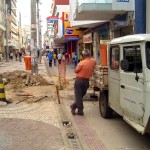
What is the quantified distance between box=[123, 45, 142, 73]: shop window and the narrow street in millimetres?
1475

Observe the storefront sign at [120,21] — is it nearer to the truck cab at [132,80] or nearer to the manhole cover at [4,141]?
the truck cab at [132,80]

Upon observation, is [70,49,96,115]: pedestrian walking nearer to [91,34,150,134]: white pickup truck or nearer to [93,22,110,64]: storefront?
[91,34,150,134]: white pickup truck

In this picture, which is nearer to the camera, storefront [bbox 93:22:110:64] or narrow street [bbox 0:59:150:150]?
narrow street [bbox 0:59:150:150]

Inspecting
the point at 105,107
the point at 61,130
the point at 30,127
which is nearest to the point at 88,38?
the point at 105,107

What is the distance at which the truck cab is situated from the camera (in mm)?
6703

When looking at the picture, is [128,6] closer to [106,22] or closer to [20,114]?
[106,22]

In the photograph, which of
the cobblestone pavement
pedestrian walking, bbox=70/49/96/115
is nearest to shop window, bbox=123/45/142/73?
the cobblestone pavement

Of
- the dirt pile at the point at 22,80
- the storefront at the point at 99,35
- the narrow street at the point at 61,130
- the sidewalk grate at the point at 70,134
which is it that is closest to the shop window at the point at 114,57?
the narrow street at the point at 61,130

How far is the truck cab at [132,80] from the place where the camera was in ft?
22.0

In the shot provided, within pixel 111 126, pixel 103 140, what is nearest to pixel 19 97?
pixel 111 126

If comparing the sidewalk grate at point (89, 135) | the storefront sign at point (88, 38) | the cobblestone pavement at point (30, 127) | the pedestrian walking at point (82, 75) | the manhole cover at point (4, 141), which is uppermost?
the storefront sign at point (88, 38)

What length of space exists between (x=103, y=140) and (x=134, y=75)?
61.2 inches

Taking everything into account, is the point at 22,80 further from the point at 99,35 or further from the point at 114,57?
the point at 114,57

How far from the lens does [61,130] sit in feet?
28.1
